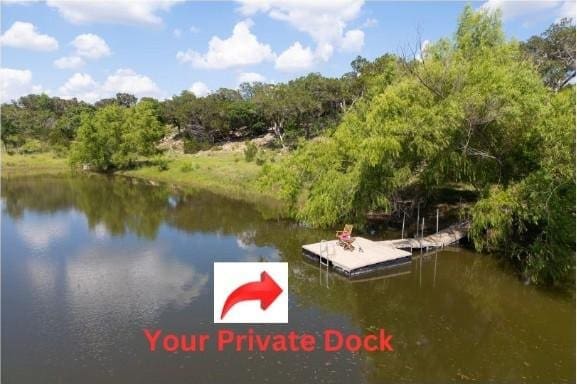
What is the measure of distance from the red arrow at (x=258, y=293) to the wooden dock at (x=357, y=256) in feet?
19.6

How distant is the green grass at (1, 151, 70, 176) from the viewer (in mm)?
65750

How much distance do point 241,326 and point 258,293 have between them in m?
1.41

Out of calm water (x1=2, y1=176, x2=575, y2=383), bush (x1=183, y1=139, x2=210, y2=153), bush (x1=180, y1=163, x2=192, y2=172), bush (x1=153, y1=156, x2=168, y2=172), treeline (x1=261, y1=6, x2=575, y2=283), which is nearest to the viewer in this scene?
calm water (x1=2, y1=176, x2=575, y2=383)

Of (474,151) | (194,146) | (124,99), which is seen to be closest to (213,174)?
(194,146)

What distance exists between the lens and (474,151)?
2389 centimetres

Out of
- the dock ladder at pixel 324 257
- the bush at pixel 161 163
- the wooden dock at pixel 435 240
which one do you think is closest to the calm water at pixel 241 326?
the dock ladder at pixel 324 257

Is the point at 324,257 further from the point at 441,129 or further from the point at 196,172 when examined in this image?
the point at 196,172

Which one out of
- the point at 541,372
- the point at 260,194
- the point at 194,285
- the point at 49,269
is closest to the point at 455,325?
the point at 541,372

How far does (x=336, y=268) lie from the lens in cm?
2320

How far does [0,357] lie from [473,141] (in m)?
22.7

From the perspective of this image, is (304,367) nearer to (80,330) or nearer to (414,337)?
(414,337)

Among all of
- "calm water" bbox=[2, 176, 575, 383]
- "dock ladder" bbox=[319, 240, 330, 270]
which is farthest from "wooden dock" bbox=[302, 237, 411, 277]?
"calm water" bbox=[2, 176, 575, 383]

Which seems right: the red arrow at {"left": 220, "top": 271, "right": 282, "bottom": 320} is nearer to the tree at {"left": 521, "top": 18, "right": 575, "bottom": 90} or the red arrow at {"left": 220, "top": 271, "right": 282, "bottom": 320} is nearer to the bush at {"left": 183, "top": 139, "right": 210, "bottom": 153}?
the tree at {"left": 521, "top": 18, "right": 575, "bottom": 90}

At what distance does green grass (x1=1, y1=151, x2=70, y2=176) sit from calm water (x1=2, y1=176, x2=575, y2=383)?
39878 mm
